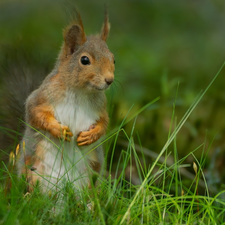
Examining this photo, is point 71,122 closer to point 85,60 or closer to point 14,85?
point 85,60

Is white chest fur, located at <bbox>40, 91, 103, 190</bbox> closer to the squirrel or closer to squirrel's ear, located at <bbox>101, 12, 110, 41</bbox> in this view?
the squirrel

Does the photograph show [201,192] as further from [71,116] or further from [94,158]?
[71,116]

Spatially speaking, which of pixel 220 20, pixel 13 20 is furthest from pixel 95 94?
pixel 220 20

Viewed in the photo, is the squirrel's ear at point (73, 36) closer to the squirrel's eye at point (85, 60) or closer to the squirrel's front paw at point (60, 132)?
the squirrel's eye at point (85, 60)

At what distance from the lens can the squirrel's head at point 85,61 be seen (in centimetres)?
156

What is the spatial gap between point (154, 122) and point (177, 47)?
5.82 ft

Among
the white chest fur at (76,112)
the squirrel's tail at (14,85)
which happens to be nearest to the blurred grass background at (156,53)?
the squirrel's tail at (14,85)

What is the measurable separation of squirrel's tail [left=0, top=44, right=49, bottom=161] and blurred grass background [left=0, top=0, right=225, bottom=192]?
11mm

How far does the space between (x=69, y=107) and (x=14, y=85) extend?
1.66ft

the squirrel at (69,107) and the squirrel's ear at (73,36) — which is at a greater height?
the squirrel's ear at (73,36)

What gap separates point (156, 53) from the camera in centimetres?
→ 394

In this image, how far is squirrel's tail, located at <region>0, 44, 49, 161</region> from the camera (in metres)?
1.95

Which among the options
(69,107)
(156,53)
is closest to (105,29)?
(69,107)

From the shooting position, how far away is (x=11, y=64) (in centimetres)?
207
